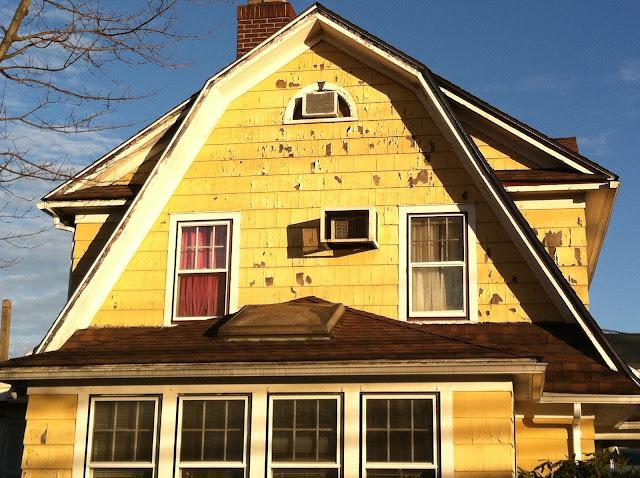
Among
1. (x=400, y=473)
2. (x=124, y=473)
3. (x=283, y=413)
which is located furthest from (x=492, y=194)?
(x=124, y=473)

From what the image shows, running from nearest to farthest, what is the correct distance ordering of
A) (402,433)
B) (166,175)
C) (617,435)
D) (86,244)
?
(402,433) → (166,175) → (86,244) → (617,435)

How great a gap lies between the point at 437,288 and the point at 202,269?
3.35 m

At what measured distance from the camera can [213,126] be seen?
1276 cm

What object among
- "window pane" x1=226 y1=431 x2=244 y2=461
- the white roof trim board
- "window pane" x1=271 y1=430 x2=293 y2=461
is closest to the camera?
"window pane" x1=271 y1=430 x2=293 y2=461

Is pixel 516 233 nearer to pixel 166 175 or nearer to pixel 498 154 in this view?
pixel 498 154

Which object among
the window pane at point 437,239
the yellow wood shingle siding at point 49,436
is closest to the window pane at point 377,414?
the window pane at point 437,239

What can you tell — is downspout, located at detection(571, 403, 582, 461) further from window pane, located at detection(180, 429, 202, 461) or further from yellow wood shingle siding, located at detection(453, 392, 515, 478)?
window pane, located at detection(180, 429, 202, 461)

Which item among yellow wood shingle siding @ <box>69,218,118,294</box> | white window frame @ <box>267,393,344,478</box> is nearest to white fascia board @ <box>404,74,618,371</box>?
white window frame @ <box>267,393,344,478</box>

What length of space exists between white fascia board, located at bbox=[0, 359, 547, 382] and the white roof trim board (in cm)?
143

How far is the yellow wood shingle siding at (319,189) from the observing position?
11.7 meters

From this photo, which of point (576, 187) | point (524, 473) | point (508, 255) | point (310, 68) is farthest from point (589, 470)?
point (310, 68)

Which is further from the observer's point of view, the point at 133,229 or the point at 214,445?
the point at 133,229

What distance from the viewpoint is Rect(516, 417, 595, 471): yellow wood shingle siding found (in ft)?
35.0

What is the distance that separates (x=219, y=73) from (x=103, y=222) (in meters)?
2.91
